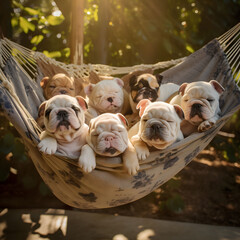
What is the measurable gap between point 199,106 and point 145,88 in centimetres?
38

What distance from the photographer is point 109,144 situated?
113 centimetres

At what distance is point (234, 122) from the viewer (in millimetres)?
3572

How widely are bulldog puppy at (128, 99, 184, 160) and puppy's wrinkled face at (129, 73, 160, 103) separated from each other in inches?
13.9

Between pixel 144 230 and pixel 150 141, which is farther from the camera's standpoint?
pixel 144 230

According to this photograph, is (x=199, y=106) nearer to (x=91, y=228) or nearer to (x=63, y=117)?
(x=63, y=117)

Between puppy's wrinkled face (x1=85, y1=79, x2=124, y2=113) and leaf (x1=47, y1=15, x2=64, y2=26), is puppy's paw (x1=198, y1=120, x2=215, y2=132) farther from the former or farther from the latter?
leaf (x1=47, y1=15, x2=64, y2=26)

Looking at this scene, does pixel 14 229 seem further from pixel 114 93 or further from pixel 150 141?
pixel 150 141

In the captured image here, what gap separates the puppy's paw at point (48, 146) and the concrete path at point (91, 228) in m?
1.22

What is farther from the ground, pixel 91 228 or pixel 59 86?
pixel 59 86

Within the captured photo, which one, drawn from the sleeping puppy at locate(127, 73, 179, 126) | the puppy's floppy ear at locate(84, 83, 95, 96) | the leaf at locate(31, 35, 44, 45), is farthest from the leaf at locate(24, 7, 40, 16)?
the sleeping puppy at locate(127, 73, 179, 126)

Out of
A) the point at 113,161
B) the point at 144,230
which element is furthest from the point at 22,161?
the point at 113,161

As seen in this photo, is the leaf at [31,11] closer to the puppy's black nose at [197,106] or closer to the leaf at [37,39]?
the leaf at [37,39]

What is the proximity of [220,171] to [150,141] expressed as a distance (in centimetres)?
283

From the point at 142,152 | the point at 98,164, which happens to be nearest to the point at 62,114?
the point at 98,164
